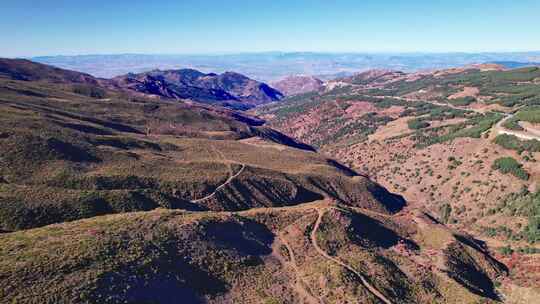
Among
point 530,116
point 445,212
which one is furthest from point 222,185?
point 530,116

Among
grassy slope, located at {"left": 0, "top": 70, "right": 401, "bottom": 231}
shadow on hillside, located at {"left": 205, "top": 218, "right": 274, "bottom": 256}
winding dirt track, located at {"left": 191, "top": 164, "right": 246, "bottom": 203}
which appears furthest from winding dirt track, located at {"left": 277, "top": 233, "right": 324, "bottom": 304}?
winding dirt track, located at {"left": 191, "top": 164, "right": 246, "bottom": 203}

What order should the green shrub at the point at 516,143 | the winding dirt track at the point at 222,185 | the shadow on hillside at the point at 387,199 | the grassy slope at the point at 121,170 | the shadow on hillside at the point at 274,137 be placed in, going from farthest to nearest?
the shadow on hillside at the point at 274,137, the shadow on hillside at the point at 387,199, the green shrub at the point at 516,143, the winding dirt track at the point at 222,185, the grassy slope at the point at 121,170

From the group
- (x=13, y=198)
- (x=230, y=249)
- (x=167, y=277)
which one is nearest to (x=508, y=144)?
(x=230, y=249)

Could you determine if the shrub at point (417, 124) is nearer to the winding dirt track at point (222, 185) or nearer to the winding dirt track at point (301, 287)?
the winding dirt track at point (222, 185)

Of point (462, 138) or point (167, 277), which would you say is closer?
point (167, 277)

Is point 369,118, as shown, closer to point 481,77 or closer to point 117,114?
point 481,77

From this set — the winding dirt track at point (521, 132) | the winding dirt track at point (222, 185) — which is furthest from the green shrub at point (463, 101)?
the winding dirt track at point (222, 185)

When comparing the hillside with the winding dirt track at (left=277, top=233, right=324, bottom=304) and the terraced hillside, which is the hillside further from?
the winding dirt track at (left=277, top=233, right=324, bottom=304)
